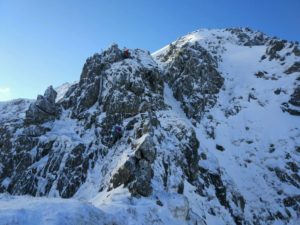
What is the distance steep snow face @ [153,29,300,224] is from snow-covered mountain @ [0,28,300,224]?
15 cm

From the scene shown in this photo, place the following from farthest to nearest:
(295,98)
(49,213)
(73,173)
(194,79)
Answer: (194,79) → (295,98) → (73,173) → (49,213)

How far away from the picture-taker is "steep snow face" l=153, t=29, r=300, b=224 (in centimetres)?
3741

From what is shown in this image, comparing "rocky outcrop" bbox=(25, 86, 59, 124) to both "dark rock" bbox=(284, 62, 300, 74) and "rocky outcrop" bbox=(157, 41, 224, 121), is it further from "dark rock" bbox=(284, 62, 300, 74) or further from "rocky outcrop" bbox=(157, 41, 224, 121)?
"dark rock" bbox=(284, 62, 300, 74)

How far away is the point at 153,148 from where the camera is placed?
27766 millimetres

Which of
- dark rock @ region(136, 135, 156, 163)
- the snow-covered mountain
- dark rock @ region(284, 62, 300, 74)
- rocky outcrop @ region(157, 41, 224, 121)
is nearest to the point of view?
the snow-covered mountain

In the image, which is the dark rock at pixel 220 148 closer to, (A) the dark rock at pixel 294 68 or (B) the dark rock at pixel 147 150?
(B) the dark rock at pixel 147 150

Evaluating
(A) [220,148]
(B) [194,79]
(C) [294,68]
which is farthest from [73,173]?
(C) [294,68]

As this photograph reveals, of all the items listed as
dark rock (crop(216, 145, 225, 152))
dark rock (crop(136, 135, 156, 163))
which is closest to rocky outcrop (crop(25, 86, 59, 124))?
dark rock (crop(136, 135, 156, 163))

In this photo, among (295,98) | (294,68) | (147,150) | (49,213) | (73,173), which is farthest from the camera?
(294,68)

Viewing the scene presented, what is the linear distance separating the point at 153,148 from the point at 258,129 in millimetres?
24244

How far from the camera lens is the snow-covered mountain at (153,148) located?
24.1 metres

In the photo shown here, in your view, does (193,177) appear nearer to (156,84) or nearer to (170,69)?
(156,84)

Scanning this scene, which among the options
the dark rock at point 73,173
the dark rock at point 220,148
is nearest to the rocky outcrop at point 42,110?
the dark rock at point 73,173

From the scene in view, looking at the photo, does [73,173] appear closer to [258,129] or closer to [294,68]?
[258,129]
